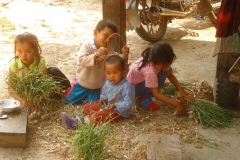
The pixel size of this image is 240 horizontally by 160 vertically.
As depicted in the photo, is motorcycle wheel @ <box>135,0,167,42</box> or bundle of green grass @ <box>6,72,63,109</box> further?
motorcycle wheel @ <box>135,0,167,42</box>

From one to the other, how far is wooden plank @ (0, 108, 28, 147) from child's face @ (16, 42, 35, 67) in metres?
0.82

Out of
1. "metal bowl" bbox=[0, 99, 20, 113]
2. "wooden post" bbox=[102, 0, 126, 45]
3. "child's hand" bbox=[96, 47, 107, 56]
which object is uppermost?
"wooden post" bbox=[102, 0, 126, 45]

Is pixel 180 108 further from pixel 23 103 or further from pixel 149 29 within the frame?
pixel 149 29

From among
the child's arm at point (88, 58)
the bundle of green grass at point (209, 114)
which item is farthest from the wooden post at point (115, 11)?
the bundle of green grass at point (209, 114)

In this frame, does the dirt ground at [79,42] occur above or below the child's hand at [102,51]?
below

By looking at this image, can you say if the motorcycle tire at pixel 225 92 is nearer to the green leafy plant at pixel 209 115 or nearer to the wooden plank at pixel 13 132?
the green leafy plant at pixel 209 115

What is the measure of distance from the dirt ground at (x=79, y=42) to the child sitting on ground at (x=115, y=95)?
487mm

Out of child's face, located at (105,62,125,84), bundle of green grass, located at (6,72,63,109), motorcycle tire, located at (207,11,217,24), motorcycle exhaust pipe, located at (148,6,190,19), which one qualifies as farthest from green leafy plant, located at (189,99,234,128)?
motorcycle exhaust pipe, located at (148,6,190,19)

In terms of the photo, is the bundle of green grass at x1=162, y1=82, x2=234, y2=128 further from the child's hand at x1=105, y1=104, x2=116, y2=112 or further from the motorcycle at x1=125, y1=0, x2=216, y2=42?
the motorcycle at x1=125, y1=0, x2=216, y2=42

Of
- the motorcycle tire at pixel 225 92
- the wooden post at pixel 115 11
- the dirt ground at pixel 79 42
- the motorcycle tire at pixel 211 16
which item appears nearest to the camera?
the dirt ground at pixel 79 42

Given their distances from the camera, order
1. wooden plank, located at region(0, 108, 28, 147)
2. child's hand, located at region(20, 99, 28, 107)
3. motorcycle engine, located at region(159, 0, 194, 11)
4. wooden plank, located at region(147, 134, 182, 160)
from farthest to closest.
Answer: motorcycle engine, located at region(159, 0, 194, 11) < child's hand, located at region(20, 99, 28, 107) < wooden plank, located at region(0, 108, 28, 147) < wooden plank, located at region(147, 134, 182, 160)

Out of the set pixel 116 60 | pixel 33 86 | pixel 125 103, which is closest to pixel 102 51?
pixel 116 60

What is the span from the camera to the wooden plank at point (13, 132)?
352 centimetres

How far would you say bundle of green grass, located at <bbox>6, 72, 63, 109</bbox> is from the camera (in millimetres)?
3982
